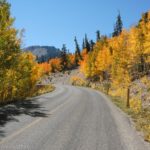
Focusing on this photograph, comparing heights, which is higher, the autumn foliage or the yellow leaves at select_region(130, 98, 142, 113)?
the autumn foliage

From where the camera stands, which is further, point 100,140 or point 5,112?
point 5,112

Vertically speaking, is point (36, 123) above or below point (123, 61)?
below

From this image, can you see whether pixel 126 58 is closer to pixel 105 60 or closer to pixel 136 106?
pixel 136 106

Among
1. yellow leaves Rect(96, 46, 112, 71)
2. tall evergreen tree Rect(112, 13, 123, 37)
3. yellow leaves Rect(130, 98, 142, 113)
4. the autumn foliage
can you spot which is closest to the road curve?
yellow leaves Rect(130, 98, 142, 113)

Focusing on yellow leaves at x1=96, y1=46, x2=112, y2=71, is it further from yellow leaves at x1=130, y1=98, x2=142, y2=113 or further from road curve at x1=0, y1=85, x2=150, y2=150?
road curve at x1=0, y1=85, x2=150, y2=150

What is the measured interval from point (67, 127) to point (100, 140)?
2869 millimetres

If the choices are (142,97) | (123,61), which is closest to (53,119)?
(123,61)

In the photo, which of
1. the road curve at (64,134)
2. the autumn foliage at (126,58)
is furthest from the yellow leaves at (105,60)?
the road curve at (64,134)

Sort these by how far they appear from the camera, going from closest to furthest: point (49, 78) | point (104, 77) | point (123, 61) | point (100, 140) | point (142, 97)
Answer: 1. point (100, 140)
2. point (123, 61)
3. point (142, 97)
4. point (104, 77)
5. point (49, 78)

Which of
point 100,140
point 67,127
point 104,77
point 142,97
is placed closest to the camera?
point 100,140

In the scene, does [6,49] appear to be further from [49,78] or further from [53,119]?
Answer: [49,78]

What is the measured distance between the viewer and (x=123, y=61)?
35.4 meters

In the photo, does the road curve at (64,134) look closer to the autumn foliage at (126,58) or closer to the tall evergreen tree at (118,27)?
the autumn foliage at (126,58)

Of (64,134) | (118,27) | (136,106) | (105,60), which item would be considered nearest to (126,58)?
(136,106)
